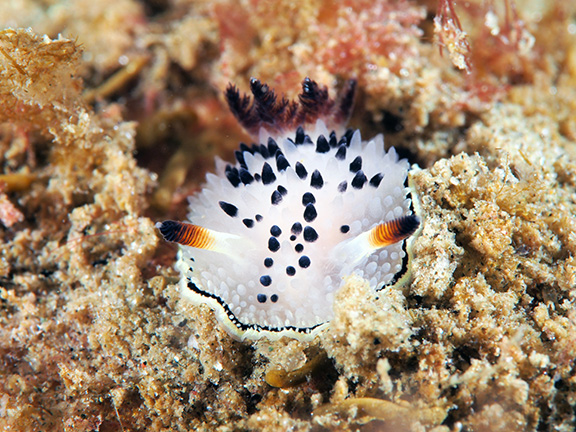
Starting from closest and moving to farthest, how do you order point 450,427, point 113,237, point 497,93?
point 450,427 → point 113,237 → point 497,93

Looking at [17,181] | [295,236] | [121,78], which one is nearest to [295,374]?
[295,236]

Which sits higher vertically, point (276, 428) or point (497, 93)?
point (497, 93)

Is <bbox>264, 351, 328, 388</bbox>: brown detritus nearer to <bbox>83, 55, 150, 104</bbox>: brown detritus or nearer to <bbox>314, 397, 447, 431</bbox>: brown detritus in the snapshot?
<bbox>314, 397, 447, 431</bbox>: brown detritus

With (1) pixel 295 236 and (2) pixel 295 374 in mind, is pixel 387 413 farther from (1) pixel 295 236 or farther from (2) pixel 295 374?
(1) pixel 295 236

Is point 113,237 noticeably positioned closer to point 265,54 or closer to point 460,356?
point 265,54

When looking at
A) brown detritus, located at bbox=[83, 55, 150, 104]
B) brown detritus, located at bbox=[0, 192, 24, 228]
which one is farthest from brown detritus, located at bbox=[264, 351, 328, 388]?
brown detritus, located at bbox=[83, 55, 150, 104]

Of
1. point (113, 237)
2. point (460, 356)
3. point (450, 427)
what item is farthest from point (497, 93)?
point (113, 237)
